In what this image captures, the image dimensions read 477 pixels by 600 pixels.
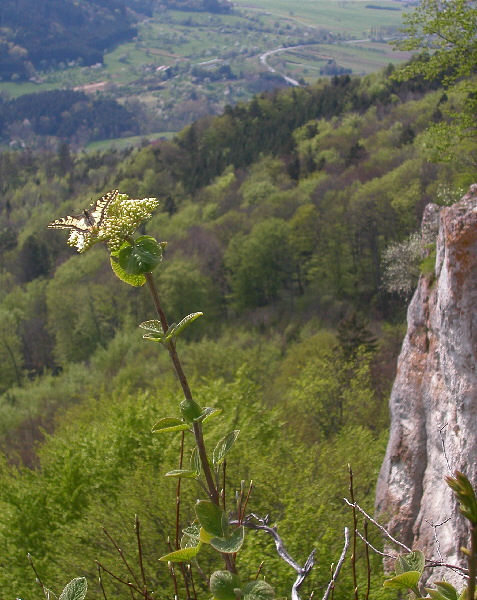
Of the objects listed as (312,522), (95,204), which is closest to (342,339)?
(312,522)

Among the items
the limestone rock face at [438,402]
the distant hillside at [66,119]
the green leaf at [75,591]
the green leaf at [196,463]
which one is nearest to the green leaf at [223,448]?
the green leaf at [196,463]

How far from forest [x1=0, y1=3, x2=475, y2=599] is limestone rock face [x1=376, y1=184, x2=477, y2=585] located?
1.24m

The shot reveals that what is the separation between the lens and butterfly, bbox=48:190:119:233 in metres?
2.00

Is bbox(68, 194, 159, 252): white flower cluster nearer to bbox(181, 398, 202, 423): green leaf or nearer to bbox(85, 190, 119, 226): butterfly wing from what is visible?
bbox(85, 190, 119, 226): butterfly wing

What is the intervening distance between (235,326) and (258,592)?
45086mm

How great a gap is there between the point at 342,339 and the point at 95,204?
30.1 m

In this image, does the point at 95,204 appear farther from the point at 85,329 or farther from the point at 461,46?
the point at 85,329

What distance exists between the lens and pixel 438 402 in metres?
10.9

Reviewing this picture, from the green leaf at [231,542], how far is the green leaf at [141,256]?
2.72 feet

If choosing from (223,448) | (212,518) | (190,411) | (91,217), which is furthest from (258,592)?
(91,217)

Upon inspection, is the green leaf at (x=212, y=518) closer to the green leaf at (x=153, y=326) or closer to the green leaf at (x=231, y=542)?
the green leaf at (x=231, y=542)

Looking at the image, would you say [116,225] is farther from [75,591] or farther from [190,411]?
[75,591]

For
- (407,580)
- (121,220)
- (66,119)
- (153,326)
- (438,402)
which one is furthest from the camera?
(66,119)

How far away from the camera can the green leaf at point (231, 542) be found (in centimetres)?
175
